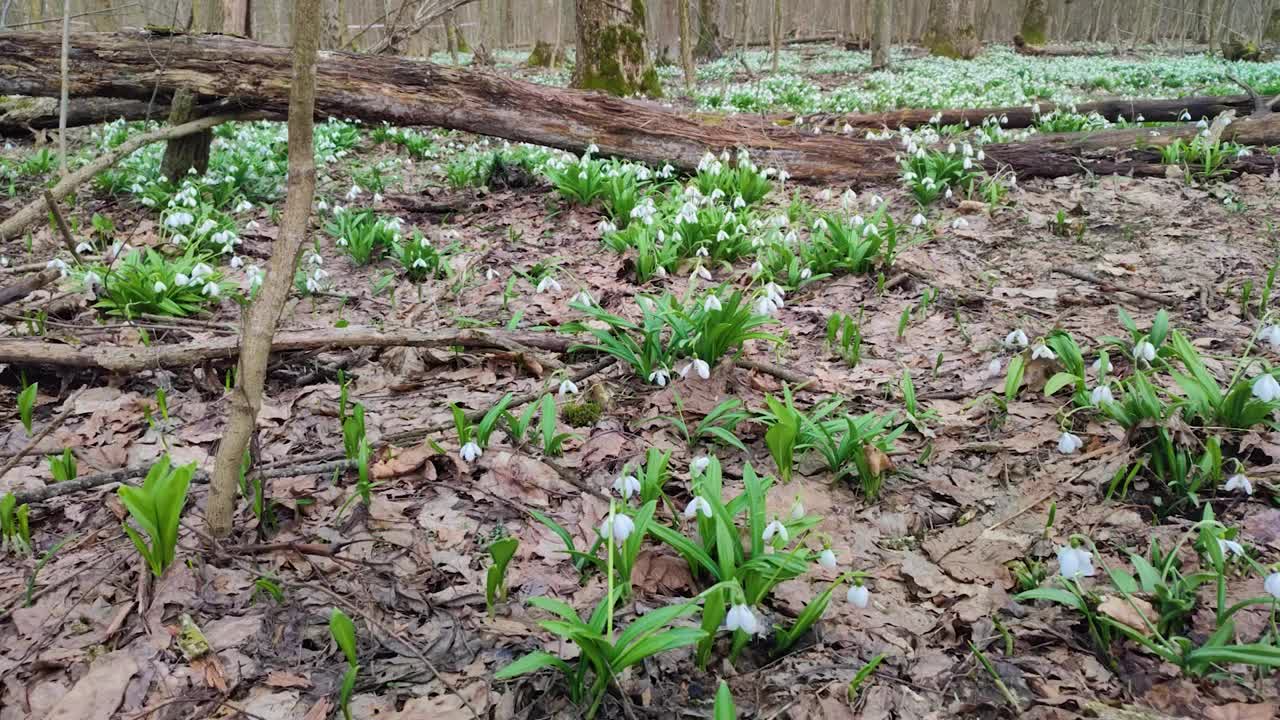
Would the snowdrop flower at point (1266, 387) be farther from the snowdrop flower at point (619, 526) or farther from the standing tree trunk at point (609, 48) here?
the standing tree trunk at point (609, 48)

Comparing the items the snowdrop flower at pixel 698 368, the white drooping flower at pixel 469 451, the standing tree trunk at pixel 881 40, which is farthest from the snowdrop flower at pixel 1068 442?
the standing tree trunk at pixel 881 40

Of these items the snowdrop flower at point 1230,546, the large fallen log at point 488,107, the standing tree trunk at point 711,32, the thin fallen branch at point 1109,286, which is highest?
the standing tree trunk at point 711,32

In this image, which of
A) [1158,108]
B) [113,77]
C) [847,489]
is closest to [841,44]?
[1158,108]

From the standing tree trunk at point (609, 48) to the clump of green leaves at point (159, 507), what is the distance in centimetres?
827

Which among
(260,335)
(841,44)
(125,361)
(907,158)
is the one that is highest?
(841,44)

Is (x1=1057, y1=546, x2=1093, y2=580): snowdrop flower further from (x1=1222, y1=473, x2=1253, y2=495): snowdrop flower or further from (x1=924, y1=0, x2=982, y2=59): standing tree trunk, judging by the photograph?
(x1=924, y1=0, x2=982, y2=59): standing tree trunk

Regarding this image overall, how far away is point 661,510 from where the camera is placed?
2.36m

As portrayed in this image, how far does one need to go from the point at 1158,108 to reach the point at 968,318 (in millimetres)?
5968

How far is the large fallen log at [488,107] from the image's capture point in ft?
16.7

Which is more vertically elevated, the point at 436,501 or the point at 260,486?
the point at 260,486

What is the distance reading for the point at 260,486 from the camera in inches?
82.0

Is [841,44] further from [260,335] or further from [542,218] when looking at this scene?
[260,335]

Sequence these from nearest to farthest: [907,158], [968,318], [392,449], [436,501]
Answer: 1. [436,501]
2. [392,449]
3. [968,318]
4. [907,158]

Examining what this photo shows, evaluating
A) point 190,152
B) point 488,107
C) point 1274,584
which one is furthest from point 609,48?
point 1274,584
